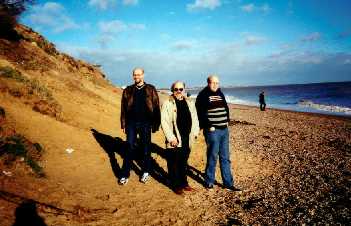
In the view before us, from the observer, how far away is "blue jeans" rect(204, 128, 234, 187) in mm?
7090

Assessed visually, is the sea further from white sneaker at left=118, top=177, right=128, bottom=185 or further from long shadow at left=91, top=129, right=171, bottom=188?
white sneaker at left=118, top=177, right=128, bottom=185

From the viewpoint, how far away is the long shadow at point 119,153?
850cm

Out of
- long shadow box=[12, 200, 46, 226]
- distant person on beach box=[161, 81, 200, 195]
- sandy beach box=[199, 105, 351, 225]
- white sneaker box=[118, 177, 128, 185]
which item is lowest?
sandy beach box=[199, 105, 351, 225]

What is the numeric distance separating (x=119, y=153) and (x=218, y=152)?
13.9 ft

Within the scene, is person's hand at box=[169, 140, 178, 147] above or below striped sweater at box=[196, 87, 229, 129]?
below

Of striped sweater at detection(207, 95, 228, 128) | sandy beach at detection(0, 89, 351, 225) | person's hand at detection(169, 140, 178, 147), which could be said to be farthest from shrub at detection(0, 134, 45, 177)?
striped sweater at detection(207, 95, 228, 128)

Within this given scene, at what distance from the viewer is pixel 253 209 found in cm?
620

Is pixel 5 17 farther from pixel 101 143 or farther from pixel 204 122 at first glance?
pixel 204 122

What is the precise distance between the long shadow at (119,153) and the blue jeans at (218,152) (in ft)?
3.65

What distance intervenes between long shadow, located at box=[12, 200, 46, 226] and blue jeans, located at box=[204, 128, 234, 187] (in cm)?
362

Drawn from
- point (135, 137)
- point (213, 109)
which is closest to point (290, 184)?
point (213, 109)

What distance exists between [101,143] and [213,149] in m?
5.21

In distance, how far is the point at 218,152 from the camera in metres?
7.30

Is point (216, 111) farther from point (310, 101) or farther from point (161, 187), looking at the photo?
point (310, 101)
